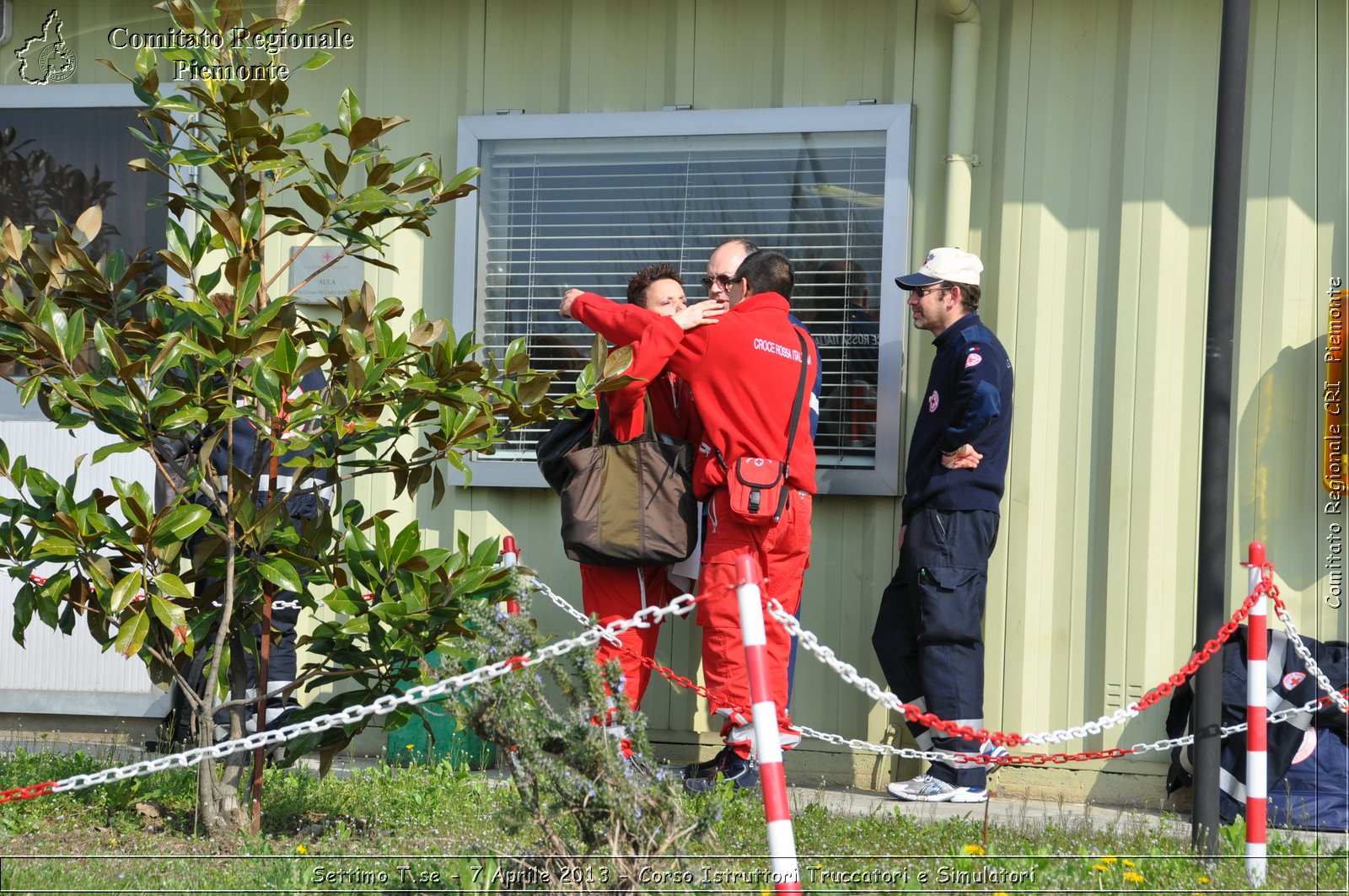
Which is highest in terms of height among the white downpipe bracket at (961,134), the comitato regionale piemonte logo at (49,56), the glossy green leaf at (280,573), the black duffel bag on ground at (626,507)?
the comitato regionale piemonte logo at (49,56)

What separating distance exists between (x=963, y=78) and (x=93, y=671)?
16.5 ft

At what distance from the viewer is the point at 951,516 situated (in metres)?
5.76

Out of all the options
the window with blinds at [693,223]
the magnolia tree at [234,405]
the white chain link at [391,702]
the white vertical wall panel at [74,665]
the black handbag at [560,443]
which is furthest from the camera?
the white vertical wall panel at [74,665]

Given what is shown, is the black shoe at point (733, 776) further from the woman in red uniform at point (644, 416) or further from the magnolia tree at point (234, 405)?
the magnolia tree at point (234, 405)

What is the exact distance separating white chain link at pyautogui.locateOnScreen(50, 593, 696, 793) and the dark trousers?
190cm

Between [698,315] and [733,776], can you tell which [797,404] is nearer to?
[698,315]

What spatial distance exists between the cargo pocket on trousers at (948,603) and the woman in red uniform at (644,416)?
1092 millimetres

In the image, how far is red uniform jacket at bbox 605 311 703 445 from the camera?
17.8 ft

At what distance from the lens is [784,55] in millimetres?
6562

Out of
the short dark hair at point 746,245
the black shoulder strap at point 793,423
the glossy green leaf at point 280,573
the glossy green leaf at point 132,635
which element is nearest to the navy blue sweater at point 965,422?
the black shoulder strap at point 793,423

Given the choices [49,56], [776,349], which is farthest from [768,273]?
[49,56]

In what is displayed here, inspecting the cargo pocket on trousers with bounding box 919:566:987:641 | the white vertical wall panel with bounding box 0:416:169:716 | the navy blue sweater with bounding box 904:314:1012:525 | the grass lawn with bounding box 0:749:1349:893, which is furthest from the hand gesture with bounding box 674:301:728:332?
the white vertical wall panel with bounding box 0:416:169:716

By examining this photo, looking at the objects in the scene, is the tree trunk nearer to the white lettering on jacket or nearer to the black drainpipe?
the white lettering on jacket

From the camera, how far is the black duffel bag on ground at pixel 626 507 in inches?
221
